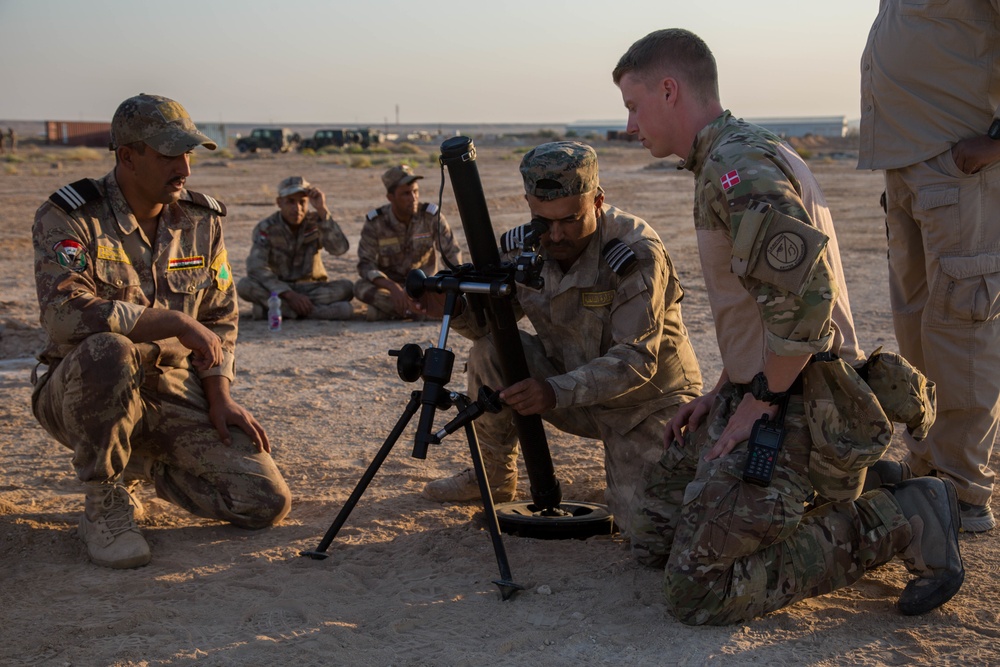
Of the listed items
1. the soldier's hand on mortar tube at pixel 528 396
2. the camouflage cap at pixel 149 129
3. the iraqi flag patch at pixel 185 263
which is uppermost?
the camouflage cap at pixel 149 129

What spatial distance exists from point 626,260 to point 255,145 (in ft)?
178

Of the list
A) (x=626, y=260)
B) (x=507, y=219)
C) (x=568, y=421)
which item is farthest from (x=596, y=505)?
(x=507, y=219)

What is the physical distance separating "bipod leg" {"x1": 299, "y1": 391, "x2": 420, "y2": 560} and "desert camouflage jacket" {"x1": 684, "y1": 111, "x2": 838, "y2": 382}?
50.5 inches

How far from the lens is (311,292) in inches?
385

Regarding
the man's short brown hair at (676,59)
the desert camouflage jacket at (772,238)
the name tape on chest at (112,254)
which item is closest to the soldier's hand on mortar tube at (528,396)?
the desert camouflage jacket at (772,238)

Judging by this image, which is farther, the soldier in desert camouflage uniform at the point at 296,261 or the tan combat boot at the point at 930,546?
the soldier in desert camouflage uniform at the point at 296,261

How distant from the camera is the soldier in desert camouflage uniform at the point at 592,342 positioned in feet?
14.0

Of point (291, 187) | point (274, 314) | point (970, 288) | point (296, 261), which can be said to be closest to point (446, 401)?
point (970, 288)

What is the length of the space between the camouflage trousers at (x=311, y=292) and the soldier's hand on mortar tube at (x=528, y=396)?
5.76m

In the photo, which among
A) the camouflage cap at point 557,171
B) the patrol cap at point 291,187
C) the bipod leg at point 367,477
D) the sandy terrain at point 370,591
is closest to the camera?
the sandy terrain at point 370,591

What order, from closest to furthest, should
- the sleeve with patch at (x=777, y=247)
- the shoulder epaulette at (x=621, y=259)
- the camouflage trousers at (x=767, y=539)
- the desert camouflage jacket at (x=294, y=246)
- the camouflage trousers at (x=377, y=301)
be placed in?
the sleeve with patch at (x=777, y=247) → the camouflage trousers at (x=767, y=539) → the shoulder epaulette at (x=621, y=259) → the camouflage trousers at (x=377, y=301) → the desert camouflage jacket at (x=294, y=246)

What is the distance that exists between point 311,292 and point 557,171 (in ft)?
19.3

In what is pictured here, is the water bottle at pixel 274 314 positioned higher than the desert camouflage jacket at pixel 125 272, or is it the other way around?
the desert camouflage jacket at pixel 125 272

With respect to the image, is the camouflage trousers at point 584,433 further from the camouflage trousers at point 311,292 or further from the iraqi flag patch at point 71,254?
the camouflage trousers at point 311,292
